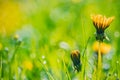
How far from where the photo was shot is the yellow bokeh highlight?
455cm

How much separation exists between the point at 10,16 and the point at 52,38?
1.76m

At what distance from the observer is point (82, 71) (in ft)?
6.02

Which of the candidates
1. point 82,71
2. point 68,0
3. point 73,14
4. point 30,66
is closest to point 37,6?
point 68,0

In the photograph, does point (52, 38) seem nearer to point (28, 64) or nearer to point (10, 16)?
point (28, 64)

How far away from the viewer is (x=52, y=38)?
3.45 m

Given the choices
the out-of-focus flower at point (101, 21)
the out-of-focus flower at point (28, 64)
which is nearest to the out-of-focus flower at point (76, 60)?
the out-of-focus flower at point (101, 21)

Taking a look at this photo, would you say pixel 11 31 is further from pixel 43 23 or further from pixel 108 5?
pixel 108 5

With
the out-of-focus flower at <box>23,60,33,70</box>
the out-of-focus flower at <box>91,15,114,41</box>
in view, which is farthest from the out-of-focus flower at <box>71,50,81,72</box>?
the out-of-focus flower at <box>23,60,33,70</box>

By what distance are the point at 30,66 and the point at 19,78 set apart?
41 centimetres

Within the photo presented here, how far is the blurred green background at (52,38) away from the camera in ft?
7.42

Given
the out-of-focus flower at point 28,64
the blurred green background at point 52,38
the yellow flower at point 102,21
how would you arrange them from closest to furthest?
the yellow flower at point 102,21 → the blurred green background at point 52,38 → the out-of-focus flower at point 28,64

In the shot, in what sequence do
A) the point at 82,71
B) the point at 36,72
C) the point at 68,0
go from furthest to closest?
1. the point at 68,0
2. the point at 36,72
3. the point at 82,71

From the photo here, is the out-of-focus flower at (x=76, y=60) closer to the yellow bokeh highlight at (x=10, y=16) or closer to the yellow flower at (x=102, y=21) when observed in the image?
the yellow flower at (x=102, y=21)

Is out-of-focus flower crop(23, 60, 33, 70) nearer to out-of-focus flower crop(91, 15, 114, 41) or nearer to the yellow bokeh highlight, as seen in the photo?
out-of-focus flower crop(91, 15, 114, 41)
